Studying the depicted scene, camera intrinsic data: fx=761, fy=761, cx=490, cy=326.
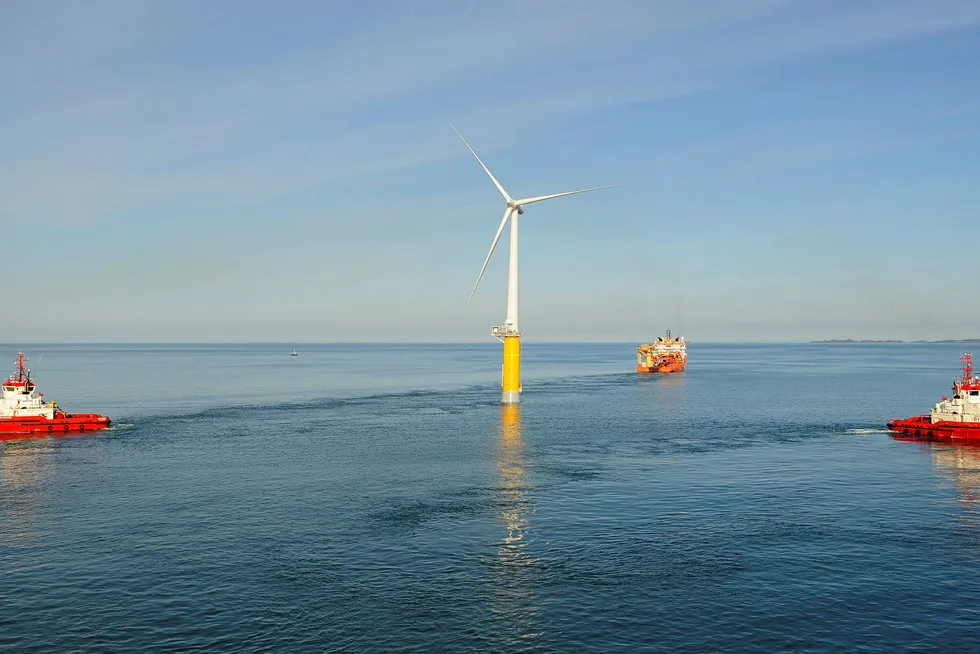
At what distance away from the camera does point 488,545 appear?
2324 inches

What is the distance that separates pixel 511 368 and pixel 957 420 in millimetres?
79427

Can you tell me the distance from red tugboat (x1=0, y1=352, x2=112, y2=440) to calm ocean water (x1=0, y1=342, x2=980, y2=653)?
29.5 feet

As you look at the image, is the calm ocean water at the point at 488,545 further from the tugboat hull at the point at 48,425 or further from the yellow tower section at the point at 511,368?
the yellow tower section at the point at 511,368

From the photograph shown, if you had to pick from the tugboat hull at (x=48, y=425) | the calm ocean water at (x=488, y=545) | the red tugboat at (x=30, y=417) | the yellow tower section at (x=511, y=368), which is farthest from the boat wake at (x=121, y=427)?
the yellow tower section at (x=511, y=368)

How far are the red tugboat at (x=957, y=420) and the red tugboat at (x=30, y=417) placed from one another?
438 feet

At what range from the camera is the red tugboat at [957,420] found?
11531cm

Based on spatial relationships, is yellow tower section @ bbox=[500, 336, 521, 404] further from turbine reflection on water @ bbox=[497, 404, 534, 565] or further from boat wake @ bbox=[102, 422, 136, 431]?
boat wake @ bbox=[102, 422, 136, 431]

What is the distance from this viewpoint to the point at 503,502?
243ft

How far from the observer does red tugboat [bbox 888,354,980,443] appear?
115m

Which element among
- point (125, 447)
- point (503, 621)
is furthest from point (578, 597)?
point (125, 447)

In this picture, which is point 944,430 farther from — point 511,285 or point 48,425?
point 48,425

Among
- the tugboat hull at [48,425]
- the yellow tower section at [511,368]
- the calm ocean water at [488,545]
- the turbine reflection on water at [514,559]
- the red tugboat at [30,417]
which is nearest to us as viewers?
the calm ocean water at [488,545]

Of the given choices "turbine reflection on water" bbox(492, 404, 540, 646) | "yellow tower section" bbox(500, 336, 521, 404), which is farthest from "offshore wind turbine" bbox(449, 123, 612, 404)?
"turbine reflection on water" bbox(492, 404, 540, 646)

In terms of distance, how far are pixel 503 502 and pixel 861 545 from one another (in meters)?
31.4
